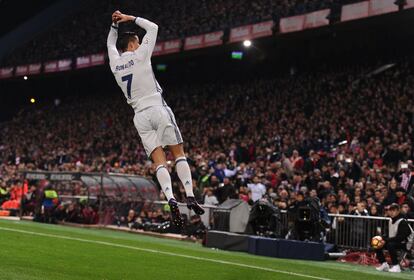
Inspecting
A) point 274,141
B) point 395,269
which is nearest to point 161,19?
point 274,141

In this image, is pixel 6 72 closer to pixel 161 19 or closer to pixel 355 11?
pixel 161 19

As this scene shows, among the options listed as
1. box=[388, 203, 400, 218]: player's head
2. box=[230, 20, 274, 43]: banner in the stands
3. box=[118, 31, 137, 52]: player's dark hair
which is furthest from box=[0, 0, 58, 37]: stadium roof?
box=[118, 31, 137, 52]: player's dark hair

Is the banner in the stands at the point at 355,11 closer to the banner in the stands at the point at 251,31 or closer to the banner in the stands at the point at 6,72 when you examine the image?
the banner in the stands at the point at 251,31

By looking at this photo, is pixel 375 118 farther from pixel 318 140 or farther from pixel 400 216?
pixel 400 216

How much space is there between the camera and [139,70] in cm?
876

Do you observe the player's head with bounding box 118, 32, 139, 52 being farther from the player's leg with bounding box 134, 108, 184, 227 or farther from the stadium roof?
the stadium roof

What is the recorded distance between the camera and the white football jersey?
28.6 feet

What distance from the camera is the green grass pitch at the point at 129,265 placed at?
10.2 meters

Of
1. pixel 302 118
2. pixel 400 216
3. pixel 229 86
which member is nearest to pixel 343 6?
pixel 302 118

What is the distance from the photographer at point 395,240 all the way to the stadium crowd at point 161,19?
49.7ft

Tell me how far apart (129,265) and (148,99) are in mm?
3783

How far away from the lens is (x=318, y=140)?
81.9ft

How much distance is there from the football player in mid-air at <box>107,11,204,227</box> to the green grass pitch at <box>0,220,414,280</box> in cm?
190

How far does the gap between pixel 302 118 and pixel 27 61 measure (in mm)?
24986
